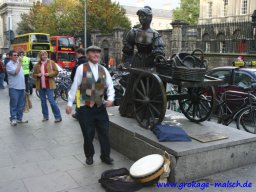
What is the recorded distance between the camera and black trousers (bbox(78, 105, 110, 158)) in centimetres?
542

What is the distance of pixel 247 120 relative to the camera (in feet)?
25.9

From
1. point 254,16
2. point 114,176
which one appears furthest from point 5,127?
point 254,16

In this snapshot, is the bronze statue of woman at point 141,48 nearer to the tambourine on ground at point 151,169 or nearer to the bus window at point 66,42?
the tambourine on ground at point 151,169

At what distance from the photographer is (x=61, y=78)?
14.0 metres

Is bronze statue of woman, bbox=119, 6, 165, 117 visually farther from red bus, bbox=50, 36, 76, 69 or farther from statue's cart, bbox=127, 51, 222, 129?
red bus, bbox=50, 36, 76, 69

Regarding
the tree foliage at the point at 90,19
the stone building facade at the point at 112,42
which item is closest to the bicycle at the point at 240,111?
the stone building facade at the point at 112,42

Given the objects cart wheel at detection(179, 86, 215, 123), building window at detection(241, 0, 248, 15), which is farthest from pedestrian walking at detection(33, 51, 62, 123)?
building window at detection(241, 0, 248, 15)

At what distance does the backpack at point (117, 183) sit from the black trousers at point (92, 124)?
2.41 ft

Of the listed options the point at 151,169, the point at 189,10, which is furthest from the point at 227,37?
the point at 189,10

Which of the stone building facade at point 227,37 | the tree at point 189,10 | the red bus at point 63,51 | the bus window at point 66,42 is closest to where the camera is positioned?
the stone building facade at point 227,37

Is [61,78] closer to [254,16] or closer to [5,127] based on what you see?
[5,127]

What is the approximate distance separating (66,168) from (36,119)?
417 centimetres

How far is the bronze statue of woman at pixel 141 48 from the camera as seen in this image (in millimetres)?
6422

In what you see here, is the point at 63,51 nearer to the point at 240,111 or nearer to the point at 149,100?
the point at 240,111
